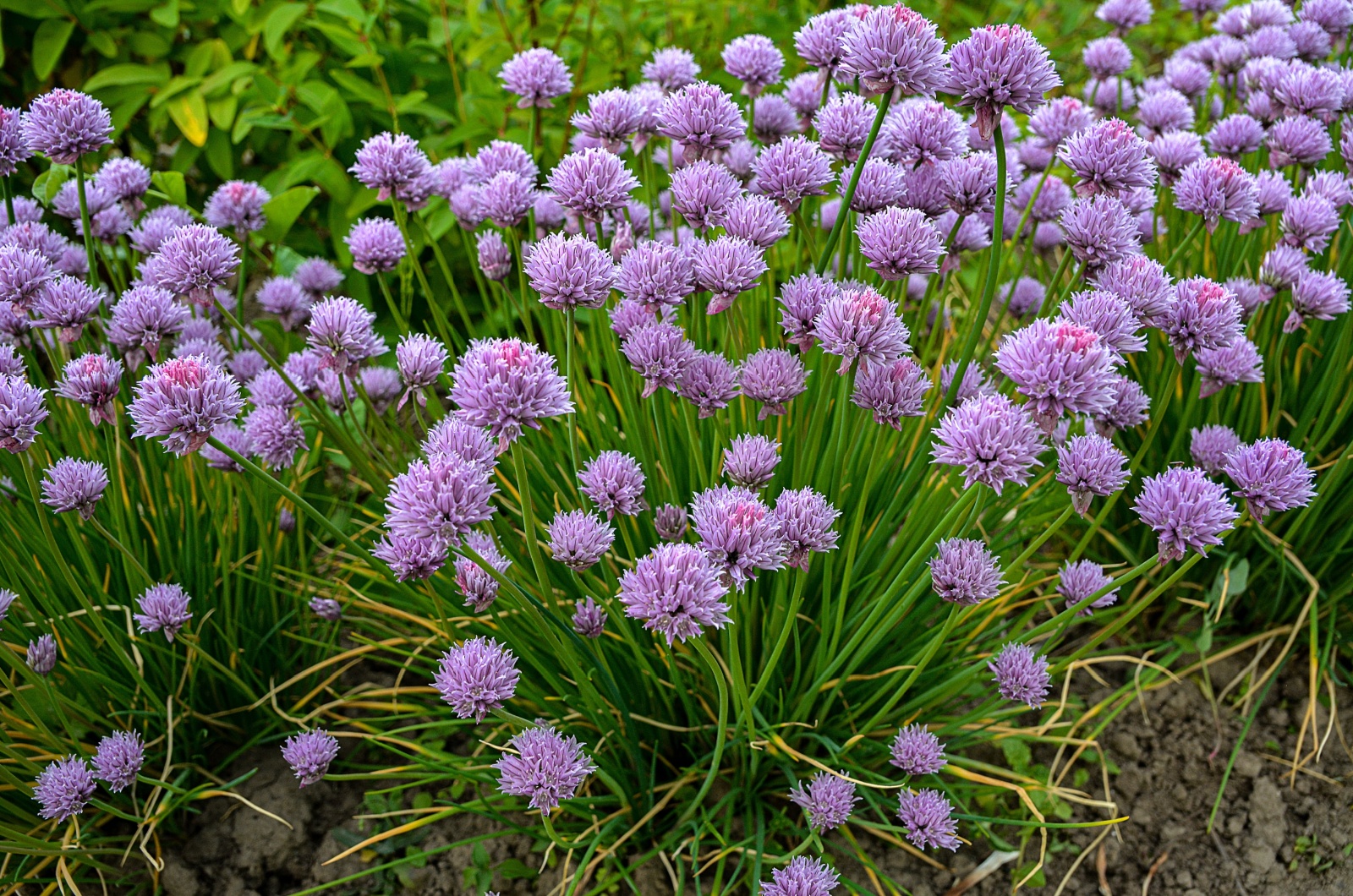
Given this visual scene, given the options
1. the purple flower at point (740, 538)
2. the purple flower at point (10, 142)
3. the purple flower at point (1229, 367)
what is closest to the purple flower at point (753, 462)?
the purple flower at point (740, 538)

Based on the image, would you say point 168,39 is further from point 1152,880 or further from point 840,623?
point 1152,880

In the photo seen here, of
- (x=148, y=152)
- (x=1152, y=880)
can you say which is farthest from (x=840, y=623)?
(x=148, y=152)

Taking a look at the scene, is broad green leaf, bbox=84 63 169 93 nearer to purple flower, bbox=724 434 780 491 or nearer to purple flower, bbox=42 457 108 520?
purple flower, bbox=42 457 108 520

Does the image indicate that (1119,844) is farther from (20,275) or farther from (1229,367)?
(20,275)

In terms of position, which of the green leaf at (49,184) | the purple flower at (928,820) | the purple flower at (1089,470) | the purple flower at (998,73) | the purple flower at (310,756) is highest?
the purple flower at (998,73)

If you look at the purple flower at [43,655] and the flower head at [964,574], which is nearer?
the flower head at [964,574]

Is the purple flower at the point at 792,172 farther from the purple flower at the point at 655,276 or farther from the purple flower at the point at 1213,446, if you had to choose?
the purple flower at the point at 1213,446
